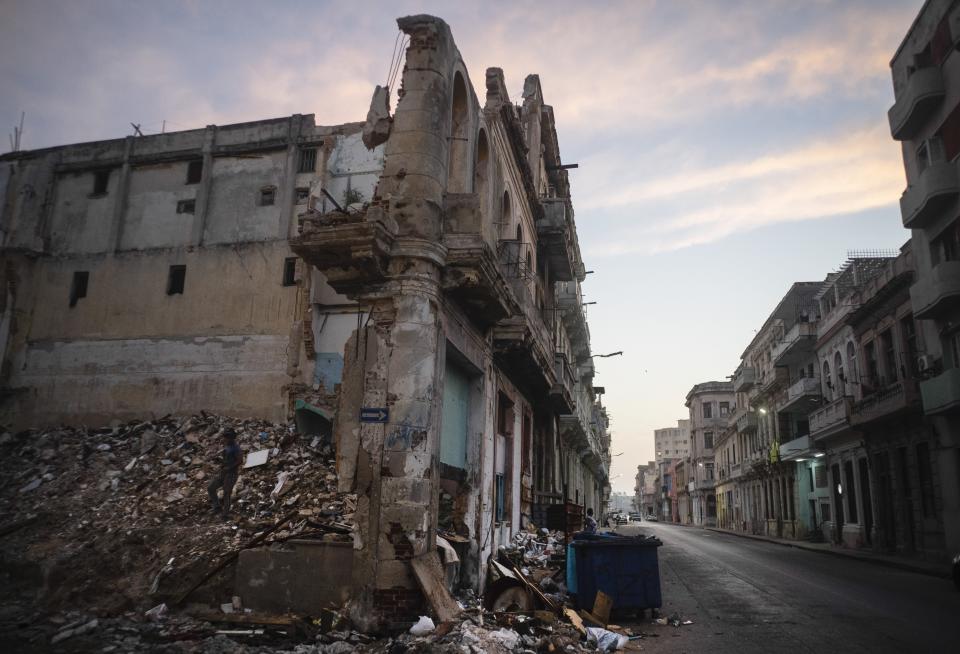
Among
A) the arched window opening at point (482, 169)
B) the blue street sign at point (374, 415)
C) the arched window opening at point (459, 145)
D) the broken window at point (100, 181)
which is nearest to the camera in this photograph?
the blue street sign at point (374, 415)

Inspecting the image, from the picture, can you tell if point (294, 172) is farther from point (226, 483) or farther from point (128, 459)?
point (226, 483)

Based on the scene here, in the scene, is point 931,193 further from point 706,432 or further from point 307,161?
point 706,432

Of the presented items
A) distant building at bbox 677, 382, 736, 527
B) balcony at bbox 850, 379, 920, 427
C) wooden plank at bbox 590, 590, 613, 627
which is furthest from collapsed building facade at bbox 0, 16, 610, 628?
distant building at bbox 677, 382, 736, 527

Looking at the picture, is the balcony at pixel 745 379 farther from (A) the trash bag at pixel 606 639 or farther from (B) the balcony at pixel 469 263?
(A) the trash bag at pixel 606 639

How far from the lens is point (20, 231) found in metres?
26.6

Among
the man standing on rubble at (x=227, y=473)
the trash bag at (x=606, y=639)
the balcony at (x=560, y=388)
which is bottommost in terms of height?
the trash bag at (x=606, y=639)

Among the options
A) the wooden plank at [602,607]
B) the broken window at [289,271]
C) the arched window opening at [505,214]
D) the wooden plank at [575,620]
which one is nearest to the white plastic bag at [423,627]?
the wooden plank at [575,620]

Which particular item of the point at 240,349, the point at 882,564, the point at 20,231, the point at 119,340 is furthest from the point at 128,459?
the point at 882,564

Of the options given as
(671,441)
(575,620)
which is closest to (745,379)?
(575,620)

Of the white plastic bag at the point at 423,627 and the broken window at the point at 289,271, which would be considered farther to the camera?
the broken window at the point at 289,271

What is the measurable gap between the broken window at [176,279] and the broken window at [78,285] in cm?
369

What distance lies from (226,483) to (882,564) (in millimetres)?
18945

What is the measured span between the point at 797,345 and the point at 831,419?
19.9 ft

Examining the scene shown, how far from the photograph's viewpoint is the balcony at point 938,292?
19031 mm
